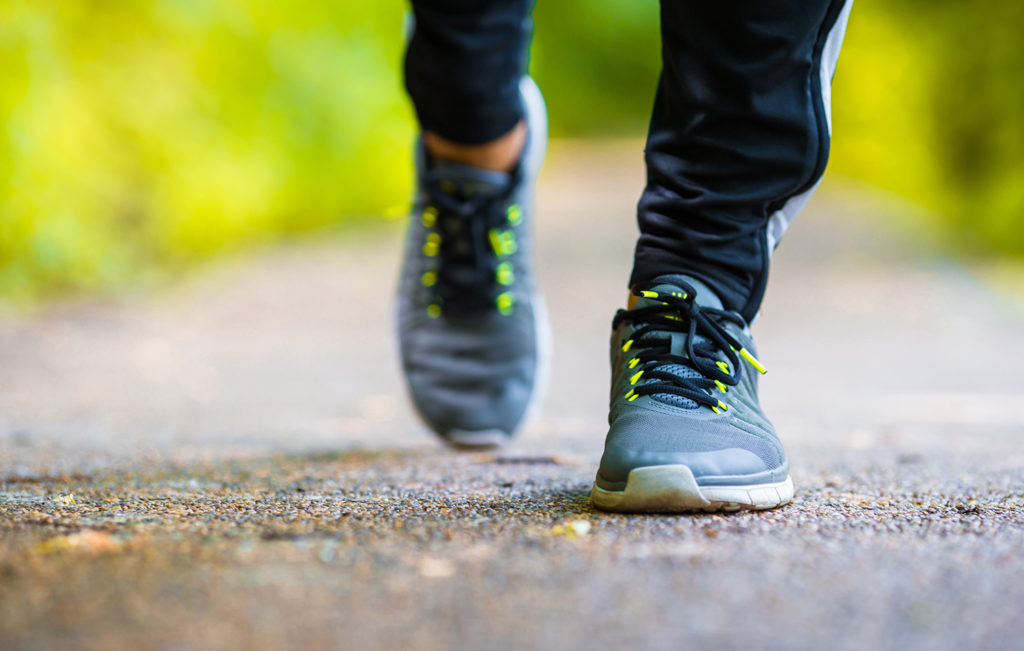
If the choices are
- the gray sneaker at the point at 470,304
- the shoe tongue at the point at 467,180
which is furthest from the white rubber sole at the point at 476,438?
the shoe tongue at the point at 467,180

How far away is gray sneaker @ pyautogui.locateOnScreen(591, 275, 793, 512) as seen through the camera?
0.92 m

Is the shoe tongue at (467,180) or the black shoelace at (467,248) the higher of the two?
the shoe tongue at (467,180)

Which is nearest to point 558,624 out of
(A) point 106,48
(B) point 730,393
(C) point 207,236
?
(B) point 730,393

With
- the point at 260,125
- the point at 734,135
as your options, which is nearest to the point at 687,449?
the point at 734,135

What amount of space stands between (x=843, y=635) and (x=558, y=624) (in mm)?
181

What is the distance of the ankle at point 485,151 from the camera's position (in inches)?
60.4

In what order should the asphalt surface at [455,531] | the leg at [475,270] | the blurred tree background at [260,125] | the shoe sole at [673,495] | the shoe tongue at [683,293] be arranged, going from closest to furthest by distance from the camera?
the asphalt surface at [455,531] < the shoe sole at [673,495] < the shoe tongue at [683,293] < the leg at [475,270] < the blurred tree background at [260,125]

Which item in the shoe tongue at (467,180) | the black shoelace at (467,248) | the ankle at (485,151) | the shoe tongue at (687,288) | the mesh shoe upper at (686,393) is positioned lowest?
the mesh shoe upper at (686,393)

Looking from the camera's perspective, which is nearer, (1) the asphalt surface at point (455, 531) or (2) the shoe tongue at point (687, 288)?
(1) the asphalt surface at point (455, 531)

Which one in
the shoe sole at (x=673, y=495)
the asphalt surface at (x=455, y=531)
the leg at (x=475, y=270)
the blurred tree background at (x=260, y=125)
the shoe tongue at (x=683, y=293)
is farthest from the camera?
the blurred tree background at (x=260, y=125)

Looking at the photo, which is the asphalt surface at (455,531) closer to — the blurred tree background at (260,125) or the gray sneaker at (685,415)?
the gray sneaker at (685,415)

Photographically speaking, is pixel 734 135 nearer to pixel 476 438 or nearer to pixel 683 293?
pixel 683 293

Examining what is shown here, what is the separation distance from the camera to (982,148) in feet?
29.0

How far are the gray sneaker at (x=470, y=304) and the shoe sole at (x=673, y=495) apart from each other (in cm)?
66
